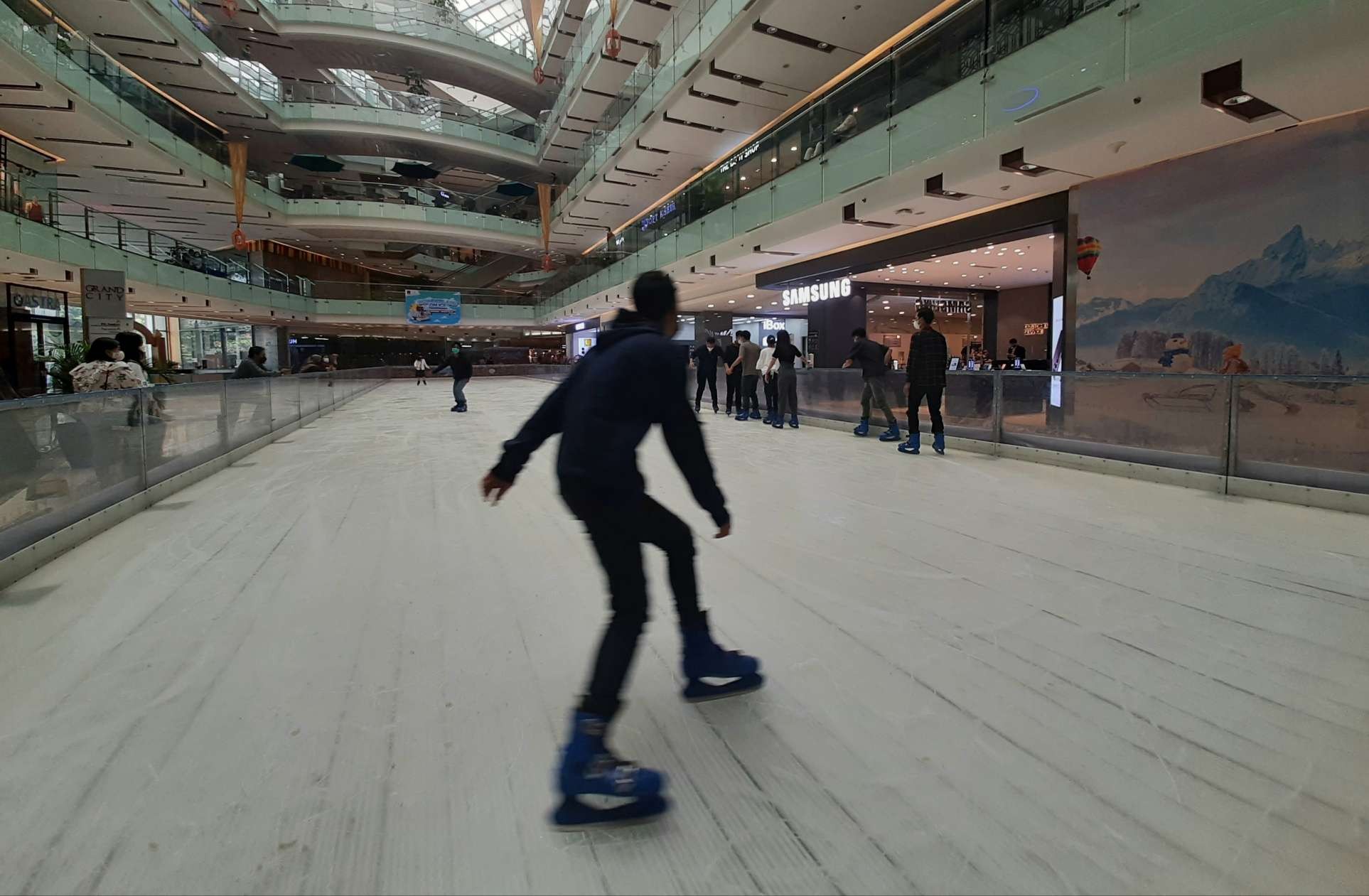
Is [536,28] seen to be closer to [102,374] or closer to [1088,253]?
[1088,253]

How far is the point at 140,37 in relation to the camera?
19.0 meters

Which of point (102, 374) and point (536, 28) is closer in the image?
point (102, 374)

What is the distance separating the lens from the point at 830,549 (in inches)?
145

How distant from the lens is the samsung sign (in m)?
16.6

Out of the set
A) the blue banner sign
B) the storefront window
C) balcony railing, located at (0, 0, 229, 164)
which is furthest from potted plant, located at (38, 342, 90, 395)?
the blue banner sign

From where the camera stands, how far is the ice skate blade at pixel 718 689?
6.61 ft

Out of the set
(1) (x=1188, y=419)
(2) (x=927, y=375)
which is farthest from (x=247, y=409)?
(1) (x=1188, y=419)

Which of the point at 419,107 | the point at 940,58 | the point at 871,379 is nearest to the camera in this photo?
the point at 871,379

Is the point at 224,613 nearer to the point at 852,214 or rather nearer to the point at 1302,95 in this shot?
the point at 1302,95

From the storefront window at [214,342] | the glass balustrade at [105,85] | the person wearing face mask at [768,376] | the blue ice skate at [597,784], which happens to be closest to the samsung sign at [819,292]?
the person wearing face mask at [768,376]

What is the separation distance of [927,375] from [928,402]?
0.35 metres

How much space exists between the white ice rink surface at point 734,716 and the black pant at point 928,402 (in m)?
3.57

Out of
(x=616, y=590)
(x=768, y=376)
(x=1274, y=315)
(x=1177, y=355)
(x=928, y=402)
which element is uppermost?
(x=1274, y=315)

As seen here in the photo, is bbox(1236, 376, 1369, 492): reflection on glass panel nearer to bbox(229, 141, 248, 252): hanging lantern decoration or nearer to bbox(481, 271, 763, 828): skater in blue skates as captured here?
bbox(481, 271, 763, 828): skater in blue skates
